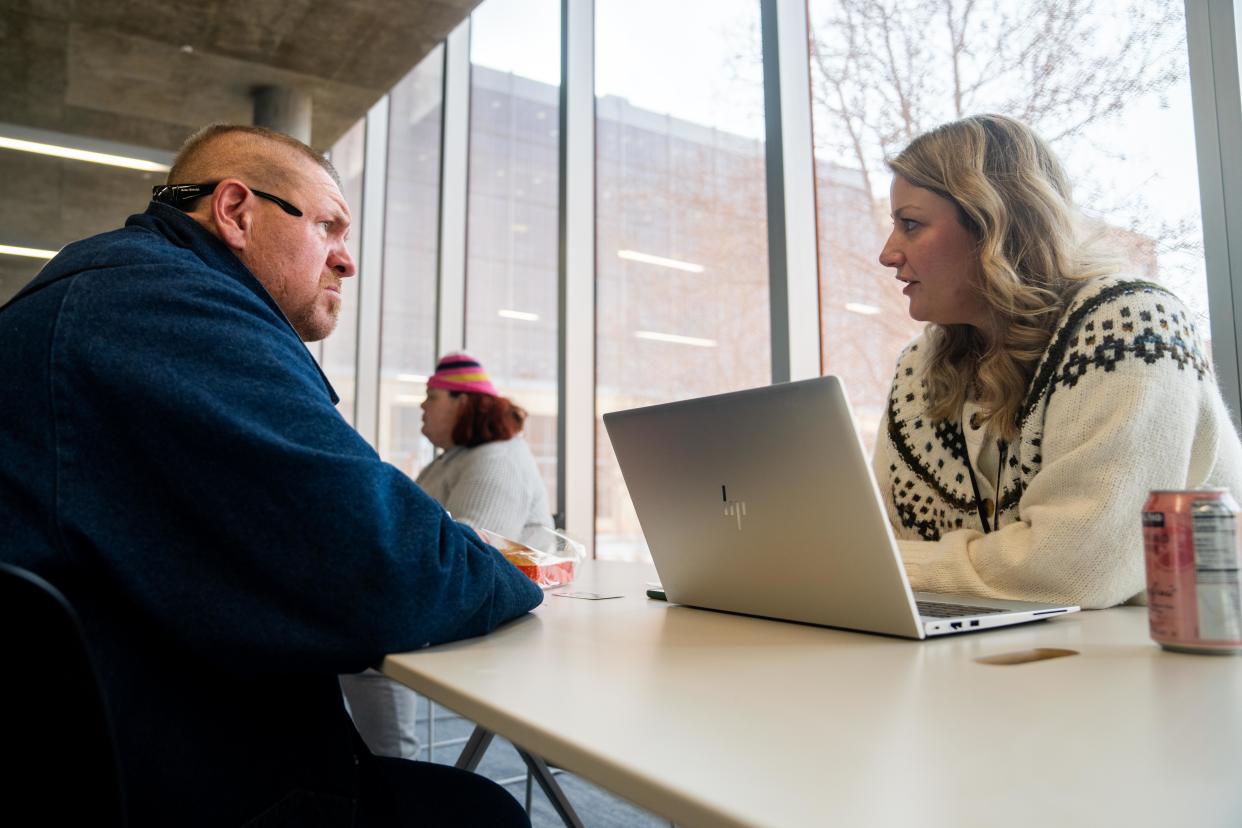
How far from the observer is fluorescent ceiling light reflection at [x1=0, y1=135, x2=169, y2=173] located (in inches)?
177

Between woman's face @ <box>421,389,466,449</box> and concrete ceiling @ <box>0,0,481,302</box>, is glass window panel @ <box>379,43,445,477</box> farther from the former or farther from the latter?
woman's face @ <box>421,389,466,449</box>

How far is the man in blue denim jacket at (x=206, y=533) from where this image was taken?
0.79 m

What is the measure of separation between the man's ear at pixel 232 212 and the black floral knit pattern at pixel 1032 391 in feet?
3.84

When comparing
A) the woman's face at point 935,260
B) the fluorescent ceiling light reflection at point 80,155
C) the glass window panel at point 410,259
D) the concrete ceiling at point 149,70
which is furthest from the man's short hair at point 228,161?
the fluorescent ceiling light reflection at point 80,155

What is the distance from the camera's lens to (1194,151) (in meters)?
1.68

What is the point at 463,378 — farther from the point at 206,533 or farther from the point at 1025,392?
the point at 206,533

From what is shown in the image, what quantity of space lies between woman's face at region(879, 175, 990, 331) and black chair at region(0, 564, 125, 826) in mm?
1391

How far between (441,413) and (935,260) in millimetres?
2226

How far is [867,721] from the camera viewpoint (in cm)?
60

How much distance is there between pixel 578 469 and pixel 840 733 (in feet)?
10.5

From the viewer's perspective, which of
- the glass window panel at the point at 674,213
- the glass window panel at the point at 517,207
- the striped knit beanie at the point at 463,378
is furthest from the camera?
the glass window panel at the point at 517,207

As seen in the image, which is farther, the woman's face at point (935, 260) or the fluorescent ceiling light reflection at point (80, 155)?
the fluorescent ceiling light reflection at point (80, 155)

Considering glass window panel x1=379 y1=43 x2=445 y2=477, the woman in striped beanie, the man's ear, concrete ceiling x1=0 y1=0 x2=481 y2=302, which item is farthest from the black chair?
glass window panel x1=379 y1=43 x2=445 y2=477

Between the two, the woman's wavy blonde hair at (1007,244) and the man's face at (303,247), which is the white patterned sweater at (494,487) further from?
the woman's wavy blonde hair at (1007,244)
